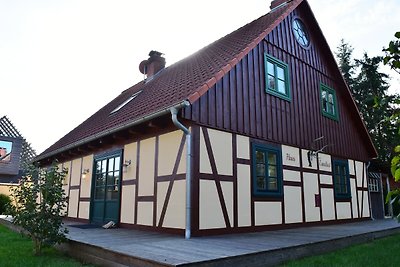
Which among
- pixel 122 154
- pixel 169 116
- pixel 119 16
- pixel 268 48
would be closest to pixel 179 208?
pixel 169 116

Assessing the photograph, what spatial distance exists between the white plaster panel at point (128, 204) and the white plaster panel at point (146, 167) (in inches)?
13.8

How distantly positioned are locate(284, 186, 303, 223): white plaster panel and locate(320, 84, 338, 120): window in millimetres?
3113

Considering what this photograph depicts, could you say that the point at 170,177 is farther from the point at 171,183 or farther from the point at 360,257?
the point at 360,257

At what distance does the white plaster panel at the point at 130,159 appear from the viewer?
24.0 ft

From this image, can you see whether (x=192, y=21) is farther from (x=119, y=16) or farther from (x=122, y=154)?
(x=122, y=154)

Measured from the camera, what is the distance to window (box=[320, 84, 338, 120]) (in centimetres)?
1005

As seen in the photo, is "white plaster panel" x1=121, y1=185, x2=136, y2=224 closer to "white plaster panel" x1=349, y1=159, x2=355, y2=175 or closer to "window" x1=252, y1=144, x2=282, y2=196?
"window" x1=252, y1=144, x2=282, y2=196

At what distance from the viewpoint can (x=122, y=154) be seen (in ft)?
25.6

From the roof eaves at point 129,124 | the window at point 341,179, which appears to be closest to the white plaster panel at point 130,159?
the roof eaves at point 129,124

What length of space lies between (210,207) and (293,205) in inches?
110

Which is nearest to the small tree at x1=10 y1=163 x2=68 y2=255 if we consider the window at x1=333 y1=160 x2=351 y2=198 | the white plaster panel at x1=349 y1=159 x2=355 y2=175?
the window at x1=333 y1=160 x2=351 y2=198

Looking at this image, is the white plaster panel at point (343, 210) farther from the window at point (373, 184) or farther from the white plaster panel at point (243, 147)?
the white plaster panel at point (243, 147)

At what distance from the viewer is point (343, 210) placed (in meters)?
9.67

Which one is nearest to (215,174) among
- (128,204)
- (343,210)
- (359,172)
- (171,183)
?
(171,183)
